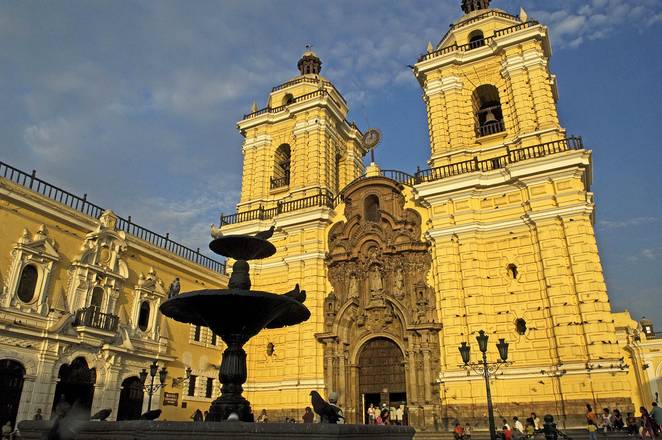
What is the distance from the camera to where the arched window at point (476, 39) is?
898 inches

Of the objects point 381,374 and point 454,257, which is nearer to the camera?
point 454,257

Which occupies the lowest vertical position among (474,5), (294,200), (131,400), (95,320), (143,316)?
(131,400)

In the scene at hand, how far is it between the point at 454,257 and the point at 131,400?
13.3m

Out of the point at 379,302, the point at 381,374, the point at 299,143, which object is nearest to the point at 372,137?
the point at 299,143

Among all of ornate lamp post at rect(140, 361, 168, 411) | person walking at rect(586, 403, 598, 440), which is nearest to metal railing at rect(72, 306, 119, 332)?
ornate lamp post at rect(140, 361, 168, 411)

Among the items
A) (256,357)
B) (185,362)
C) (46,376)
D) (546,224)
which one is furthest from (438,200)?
(46,376)

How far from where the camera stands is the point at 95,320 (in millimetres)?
17750

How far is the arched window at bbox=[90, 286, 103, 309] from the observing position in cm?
1806

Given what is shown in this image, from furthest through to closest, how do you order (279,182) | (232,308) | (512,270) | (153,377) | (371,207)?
(279,182)
(371,207)
(512,270)
(153,377)
(232,308)

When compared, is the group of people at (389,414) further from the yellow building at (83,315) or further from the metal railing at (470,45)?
the metal railing at (470,45)

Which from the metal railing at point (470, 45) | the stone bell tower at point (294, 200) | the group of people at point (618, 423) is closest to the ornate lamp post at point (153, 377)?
the stone bell tower at point (294, 200)

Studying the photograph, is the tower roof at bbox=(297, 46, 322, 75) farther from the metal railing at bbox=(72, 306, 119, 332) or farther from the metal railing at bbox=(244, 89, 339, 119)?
the metal railing at bbox=(72, 306, 119, 332)

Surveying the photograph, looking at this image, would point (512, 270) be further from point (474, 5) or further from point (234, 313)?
point (474, 5)

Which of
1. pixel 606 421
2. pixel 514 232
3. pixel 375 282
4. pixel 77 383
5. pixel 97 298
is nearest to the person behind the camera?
pixel 606 421
